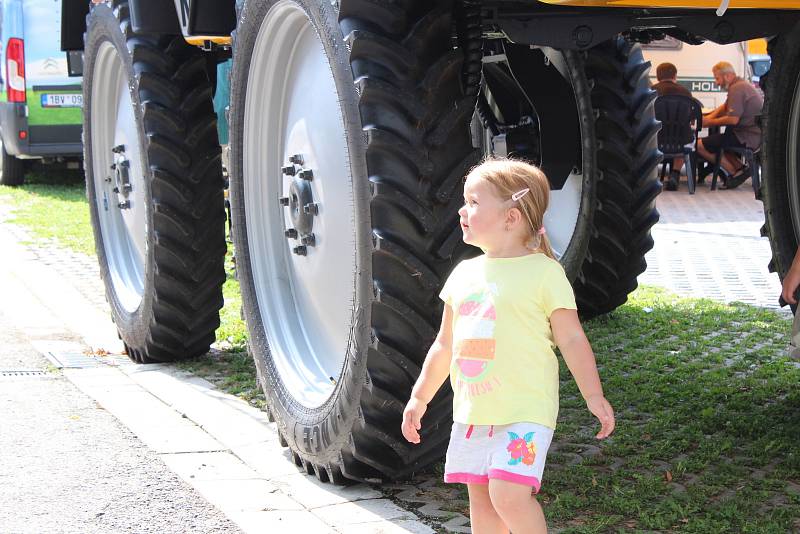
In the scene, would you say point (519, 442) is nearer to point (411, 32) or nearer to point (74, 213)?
point (411, 32)

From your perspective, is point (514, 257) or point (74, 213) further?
point (74, 213)

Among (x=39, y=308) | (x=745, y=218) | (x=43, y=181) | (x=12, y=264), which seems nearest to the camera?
(x=39, y=308)

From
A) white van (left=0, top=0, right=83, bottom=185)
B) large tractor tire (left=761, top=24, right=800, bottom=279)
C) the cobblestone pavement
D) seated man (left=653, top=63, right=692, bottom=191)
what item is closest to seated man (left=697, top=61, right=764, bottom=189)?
seated man (left=653, top=63, right=692, bottom=191)

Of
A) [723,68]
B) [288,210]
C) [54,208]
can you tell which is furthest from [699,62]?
[288,210]

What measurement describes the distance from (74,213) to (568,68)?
8549 mm

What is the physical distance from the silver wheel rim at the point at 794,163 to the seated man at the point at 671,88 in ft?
32.4

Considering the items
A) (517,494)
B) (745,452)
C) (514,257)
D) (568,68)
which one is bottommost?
(745,452)

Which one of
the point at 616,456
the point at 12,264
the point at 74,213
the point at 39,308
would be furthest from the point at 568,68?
the point at 74,213

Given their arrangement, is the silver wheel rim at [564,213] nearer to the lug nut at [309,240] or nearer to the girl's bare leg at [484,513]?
the lug nut at [309,240]

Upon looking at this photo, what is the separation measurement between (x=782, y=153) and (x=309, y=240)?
198 cm

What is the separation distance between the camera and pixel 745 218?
472 inches

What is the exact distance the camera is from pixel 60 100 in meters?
15.8

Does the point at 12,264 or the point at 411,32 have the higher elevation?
the point at 411,32

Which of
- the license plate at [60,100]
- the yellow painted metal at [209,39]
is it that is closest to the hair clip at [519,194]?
the yellow painted metal at [209,39]
